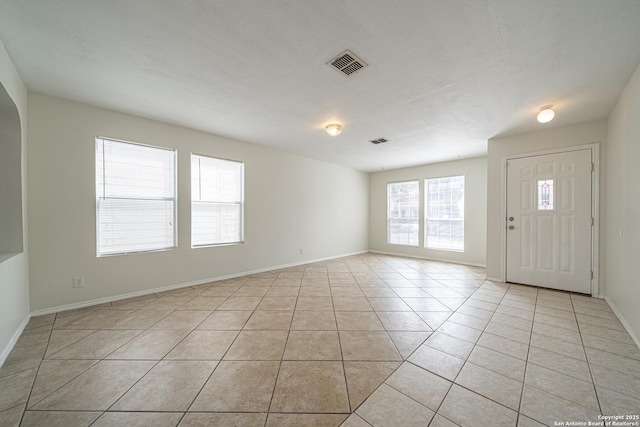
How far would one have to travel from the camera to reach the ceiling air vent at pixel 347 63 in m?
2.03

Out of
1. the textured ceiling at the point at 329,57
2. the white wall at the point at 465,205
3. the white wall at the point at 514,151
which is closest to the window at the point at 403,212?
the white wall at the point at 465,205

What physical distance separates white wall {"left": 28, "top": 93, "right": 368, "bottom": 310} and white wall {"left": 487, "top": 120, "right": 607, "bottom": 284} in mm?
3515

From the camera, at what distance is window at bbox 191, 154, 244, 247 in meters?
3.93

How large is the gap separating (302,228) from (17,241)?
4.11 m

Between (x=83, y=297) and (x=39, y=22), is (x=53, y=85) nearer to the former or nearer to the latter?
(x=39, y=22)

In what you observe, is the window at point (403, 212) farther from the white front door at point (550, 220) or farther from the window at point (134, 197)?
the window at point (134, 197)

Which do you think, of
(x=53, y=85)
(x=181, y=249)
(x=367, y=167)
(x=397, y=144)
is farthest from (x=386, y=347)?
(x=367, y=167)

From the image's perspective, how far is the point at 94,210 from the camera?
3.00 m

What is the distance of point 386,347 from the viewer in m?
2.07

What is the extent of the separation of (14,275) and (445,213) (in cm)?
715

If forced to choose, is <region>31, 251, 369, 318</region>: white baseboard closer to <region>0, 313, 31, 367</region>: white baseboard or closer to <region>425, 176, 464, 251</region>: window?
<region>0, 313, 31, 367</region>: white baseboard

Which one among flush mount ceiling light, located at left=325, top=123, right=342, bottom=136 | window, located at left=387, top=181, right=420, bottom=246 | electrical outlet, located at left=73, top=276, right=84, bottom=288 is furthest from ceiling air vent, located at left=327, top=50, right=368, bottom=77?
window, located at left=387, top=181, right=420, bottom=246

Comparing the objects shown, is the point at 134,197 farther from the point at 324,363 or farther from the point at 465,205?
the point at 465,205

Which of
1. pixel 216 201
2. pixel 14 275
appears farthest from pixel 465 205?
pixel 14 275
